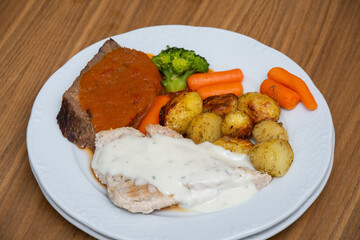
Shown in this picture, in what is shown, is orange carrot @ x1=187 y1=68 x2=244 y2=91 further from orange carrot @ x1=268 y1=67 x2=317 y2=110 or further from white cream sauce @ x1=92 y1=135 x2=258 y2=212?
white cream sauce @ x1=92 y1=135 x2=258 y2=212

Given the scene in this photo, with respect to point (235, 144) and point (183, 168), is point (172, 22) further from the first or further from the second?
point (183, 168)

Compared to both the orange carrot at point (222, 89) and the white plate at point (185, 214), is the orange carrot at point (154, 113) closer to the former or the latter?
the orange carrot at point (222, 89)

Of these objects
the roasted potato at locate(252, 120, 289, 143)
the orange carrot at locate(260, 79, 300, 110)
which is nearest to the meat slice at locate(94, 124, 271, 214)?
the roasted potato at locate(252, 120, 289, 143)

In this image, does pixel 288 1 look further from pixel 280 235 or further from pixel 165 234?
pixel 165 234

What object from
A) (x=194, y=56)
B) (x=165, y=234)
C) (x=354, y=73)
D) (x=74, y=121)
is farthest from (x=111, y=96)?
(x=354, y=73)

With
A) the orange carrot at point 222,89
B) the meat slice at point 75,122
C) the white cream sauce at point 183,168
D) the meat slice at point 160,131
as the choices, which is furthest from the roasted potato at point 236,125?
the meat slice at point 75,122
